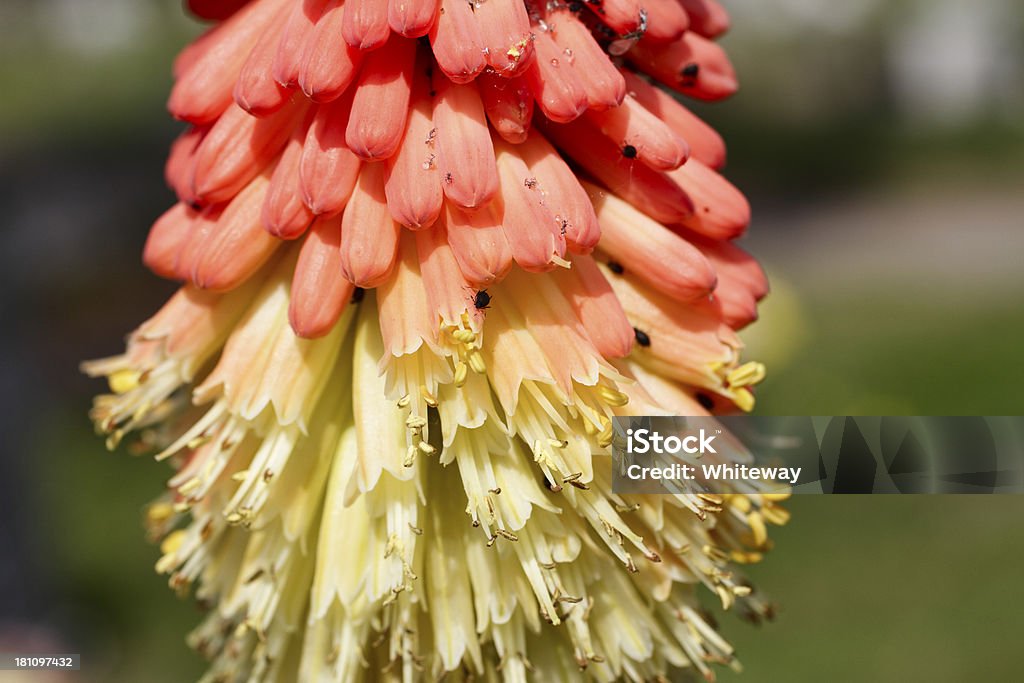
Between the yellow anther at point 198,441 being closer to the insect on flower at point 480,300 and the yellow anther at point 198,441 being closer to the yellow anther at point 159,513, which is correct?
the yellow anther at point 159,513

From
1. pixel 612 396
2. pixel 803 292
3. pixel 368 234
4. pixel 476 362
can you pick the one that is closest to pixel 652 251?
pixel 612 396

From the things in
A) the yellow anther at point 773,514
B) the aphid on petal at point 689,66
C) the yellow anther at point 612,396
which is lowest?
the yellow anther at point 773,514

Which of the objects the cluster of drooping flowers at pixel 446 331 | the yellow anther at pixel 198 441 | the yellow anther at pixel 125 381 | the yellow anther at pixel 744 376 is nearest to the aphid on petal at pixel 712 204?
the cluster of drooping flowers at pixel 446 331

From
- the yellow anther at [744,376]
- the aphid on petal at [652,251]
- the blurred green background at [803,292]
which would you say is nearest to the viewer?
the aphid on petal at [652,251]

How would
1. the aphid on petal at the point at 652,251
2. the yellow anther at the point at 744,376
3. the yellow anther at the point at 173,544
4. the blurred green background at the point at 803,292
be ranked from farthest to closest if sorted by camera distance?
the blurred green background at the point at 803,292 < the yellow anther at the point at 173,544 < the yellow anther at the point at 744,376 < the aphid on petal at the point at 652,251

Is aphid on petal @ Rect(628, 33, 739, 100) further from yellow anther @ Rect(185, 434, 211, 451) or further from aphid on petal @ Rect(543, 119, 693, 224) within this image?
yellow anther @ Rect(185, 434, 211, 451)

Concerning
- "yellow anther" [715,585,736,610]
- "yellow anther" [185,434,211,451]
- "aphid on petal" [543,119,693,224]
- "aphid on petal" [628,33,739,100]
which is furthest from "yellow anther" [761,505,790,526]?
"yellow anther" [185,434,211,451]
